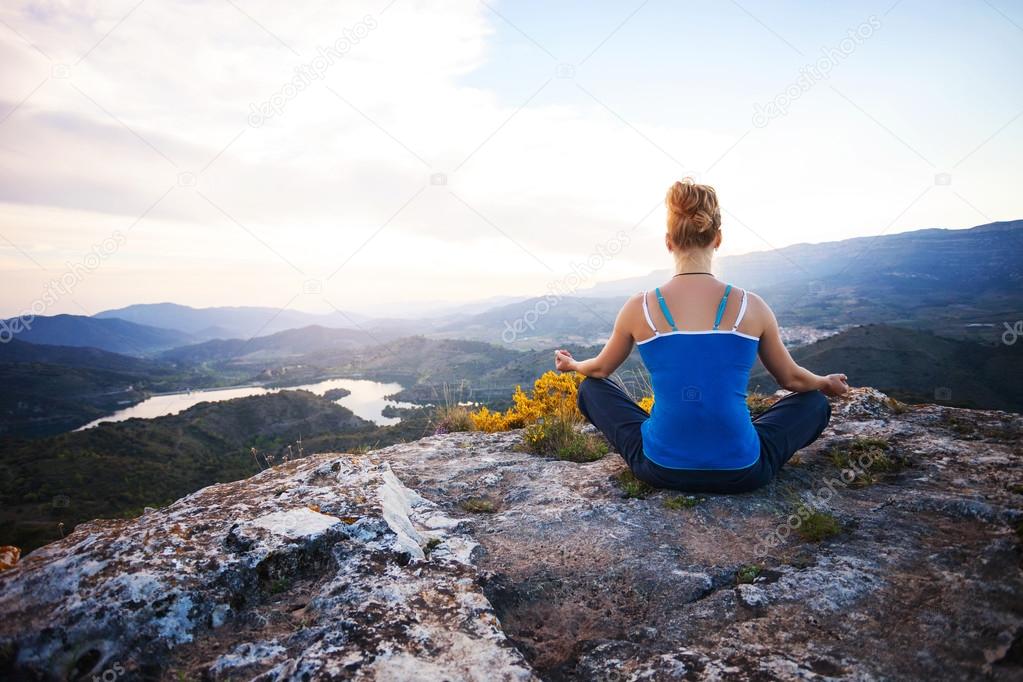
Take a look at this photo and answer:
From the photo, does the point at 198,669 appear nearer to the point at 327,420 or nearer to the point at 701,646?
the point at 701,646

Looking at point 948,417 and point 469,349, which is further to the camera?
point 469,349

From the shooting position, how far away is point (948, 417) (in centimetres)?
495

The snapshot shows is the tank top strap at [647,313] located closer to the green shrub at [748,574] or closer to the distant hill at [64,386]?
the green shrub at [748,574]

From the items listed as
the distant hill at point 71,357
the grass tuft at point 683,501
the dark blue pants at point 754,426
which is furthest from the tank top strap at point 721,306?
the distant hill at point 71,357

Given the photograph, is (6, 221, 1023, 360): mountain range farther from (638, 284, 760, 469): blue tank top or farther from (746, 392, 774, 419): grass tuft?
(638, 284, 760, 469): blue tank top

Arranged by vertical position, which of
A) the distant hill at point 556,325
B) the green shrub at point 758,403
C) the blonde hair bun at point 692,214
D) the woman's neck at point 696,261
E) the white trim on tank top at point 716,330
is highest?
the distant hill at point 556,325

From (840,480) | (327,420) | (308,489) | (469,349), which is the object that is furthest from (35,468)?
(469,349)

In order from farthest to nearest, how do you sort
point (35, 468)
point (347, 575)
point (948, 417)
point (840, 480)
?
point (35, 468)
point (948, 417)
point (840, 480)
point (347, 575)

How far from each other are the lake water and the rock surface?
225 ft

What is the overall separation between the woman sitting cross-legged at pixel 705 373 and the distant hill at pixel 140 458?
101 ft

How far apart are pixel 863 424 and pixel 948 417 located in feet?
2.88

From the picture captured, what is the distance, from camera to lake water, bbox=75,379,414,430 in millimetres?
78250

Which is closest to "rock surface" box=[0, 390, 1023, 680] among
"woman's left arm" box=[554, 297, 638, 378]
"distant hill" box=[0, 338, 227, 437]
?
"woman's left arm" box=[554, 297, 638, 378]

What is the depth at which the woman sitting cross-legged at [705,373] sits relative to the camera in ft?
9.97
